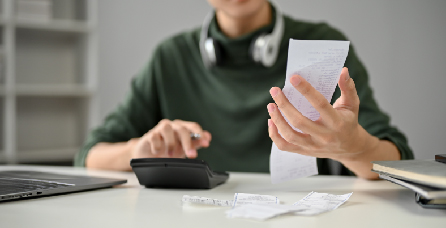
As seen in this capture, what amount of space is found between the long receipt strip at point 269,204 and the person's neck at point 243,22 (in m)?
0.76

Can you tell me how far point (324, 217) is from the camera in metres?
0.41

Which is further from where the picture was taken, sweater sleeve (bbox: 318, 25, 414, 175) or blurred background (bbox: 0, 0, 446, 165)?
blurred background (bbox: 0, 0, 446, 165)

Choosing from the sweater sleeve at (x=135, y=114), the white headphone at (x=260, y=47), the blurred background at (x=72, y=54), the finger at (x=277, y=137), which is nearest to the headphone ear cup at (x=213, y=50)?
the white headphone at (x=260, y=47)

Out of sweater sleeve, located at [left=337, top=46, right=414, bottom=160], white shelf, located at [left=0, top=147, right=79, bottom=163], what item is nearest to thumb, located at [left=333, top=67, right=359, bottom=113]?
sweater sleeve, located at [left=337, top=46, right=414, bottom=160]

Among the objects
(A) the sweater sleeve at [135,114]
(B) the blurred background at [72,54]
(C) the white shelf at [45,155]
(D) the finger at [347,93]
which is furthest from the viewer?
(C) the white shelf at [45,155]

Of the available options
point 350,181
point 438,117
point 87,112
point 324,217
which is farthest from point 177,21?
point 324,217

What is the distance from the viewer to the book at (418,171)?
40 cm

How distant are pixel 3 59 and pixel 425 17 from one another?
6.55 feet

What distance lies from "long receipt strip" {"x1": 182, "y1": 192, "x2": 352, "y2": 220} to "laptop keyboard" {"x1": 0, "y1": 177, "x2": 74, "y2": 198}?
0.21 metres

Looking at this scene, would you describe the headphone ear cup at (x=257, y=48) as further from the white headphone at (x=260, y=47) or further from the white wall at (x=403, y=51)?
the white wall at (x=403, y=51)

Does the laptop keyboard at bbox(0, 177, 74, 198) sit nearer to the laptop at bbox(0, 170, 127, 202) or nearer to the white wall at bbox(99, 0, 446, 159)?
the laptop at bbox(0, 170, 127, 202)

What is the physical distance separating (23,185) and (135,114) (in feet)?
2.16

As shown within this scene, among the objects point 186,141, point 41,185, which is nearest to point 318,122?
point 186,141

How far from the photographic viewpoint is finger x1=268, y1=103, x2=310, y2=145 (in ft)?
1.65
